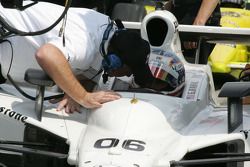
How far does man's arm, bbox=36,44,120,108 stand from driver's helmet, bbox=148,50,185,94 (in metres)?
0.35

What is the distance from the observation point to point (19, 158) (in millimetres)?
3326

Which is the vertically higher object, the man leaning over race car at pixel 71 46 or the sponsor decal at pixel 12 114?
the man leaning over race car at pixel 71 46

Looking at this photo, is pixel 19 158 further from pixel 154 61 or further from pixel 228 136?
pixel 228 136

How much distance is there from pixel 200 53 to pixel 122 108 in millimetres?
1977

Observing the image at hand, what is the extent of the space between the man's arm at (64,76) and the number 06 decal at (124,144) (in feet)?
1.09

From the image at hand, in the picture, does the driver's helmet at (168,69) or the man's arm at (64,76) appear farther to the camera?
the driver's helmet at (168,69)

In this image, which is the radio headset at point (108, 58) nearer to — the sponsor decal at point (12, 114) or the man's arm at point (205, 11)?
the sponsor decal at point (12, 114)

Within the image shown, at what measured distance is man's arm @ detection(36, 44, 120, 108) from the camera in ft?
9.70

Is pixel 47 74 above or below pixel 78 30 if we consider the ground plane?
below

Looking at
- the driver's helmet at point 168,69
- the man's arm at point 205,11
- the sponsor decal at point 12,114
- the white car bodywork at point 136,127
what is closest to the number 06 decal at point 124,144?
the white car bodywork at point 136,127

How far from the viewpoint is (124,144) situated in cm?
260

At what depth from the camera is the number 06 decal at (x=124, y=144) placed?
258cm

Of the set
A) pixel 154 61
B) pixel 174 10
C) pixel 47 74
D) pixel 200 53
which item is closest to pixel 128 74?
pixel 154 61

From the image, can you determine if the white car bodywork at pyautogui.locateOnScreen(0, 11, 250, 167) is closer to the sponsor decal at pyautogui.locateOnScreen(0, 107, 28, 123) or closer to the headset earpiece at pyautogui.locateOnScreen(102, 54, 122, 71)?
the sponsor decal at pyautogui.locateOnScreen(0, 107, 28, 123)
